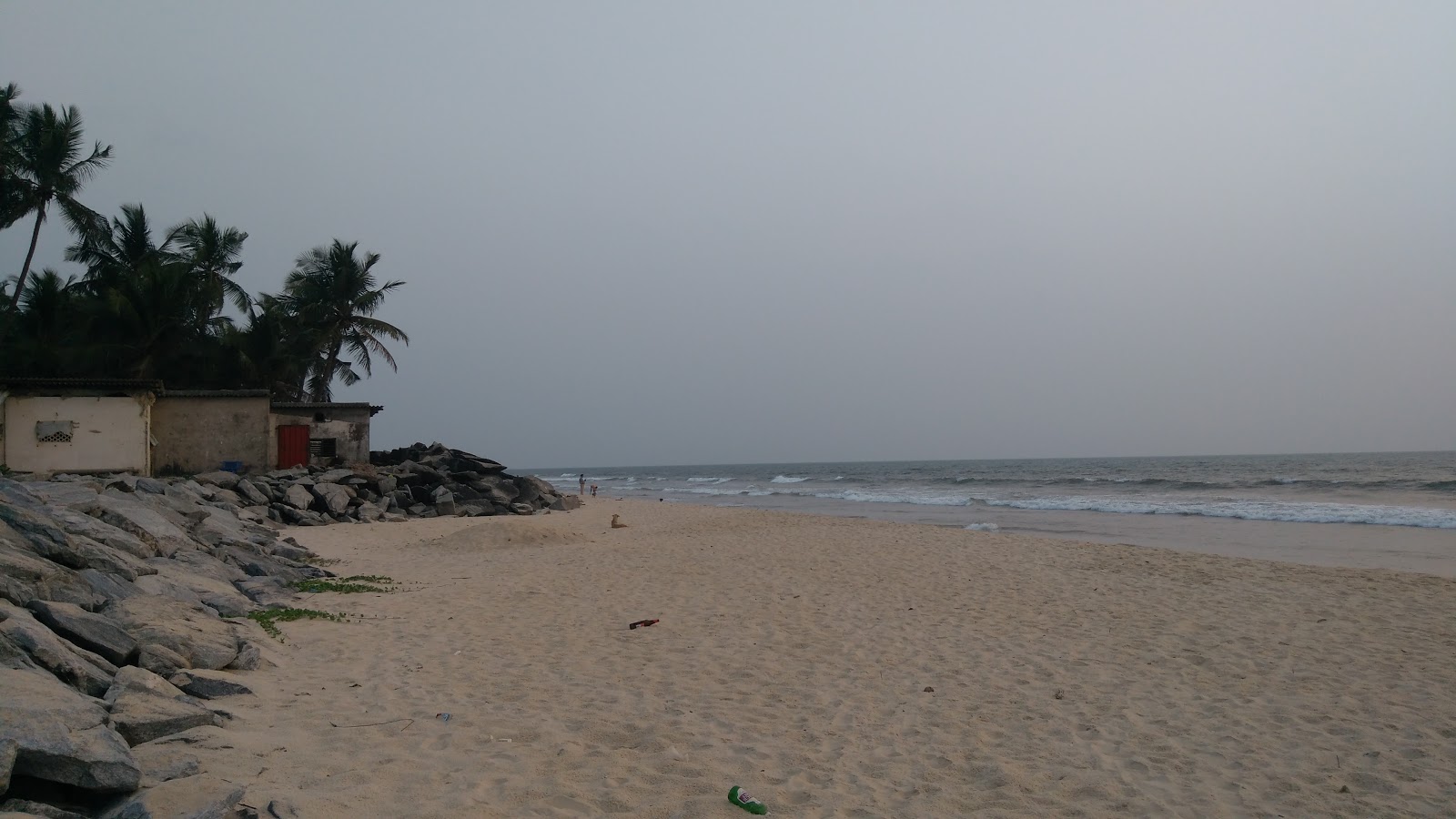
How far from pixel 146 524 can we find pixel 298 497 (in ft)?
Result: 32.2

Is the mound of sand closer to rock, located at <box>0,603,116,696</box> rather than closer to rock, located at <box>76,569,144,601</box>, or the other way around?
rock, located at <box>76,569,144,601</box>

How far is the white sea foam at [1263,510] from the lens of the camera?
2220 cm

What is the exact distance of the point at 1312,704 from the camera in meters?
6.00


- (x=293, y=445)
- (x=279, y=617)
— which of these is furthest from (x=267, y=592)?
(x=293, y=445)

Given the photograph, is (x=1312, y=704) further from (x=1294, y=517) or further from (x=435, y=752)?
(x=1294, y=517)

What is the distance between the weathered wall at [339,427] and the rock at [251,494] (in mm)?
5205

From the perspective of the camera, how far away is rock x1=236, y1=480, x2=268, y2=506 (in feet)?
58.3

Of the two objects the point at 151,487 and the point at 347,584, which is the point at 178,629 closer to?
the point at 347,584

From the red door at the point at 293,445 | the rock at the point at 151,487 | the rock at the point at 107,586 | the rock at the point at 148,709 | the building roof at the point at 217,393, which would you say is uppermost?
the building roof at the point at 217,393

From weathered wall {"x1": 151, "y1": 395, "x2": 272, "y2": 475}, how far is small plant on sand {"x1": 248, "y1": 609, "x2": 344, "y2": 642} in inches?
622

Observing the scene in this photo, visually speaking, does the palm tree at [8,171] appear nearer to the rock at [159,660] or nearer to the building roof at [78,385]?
the building roof at [78,385]

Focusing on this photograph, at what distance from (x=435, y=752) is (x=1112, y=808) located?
3653 millimetres

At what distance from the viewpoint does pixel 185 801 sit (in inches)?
134

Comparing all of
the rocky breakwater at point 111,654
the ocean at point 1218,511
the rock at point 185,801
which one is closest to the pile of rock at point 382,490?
the rocky breakwater at point 111,654
